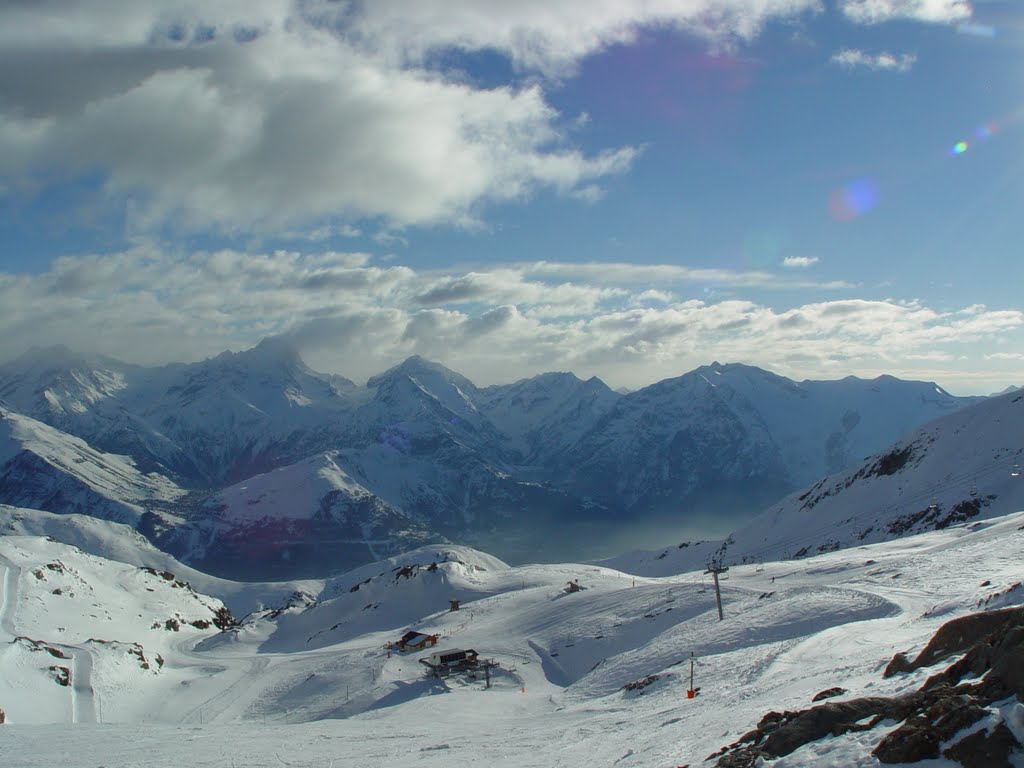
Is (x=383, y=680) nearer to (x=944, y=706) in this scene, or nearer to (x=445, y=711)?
(x=445, y=711)

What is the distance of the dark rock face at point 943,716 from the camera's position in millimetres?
10875

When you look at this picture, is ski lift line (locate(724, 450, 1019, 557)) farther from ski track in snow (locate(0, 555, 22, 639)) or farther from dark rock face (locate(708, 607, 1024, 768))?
ski track in snow (locate(0, 555, 22, 639))

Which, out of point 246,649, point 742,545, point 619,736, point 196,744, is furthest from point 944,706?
point 742,545

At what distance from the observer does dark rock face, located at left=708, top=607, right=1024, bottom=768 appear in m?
10.9

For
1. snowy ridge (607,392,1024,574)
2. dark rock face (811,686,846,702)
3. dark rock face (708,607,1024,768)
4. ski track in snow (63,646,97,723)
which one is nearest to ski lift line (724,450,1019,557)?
snowy ridge (607,392,1024,574)

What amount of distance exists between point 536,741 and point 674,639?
844 inches

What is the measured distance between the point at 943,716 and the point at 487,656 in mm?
50930

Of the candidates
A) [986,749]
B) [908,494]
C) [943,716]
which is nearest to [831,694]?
[943,716]

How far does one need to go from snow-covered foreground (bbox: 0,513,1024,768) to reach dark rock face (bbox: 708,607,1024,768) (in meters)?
0.71

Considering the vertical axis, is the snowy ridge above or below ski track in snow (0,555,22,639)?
above

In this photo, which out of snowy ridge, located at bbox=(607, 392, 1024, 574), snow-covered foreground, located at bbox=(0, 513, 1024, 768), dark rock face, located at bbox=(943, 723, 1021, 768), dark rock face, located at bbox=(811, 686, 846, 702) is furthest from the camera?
snowy ridge, located at bbox=(607, 392, 1024, 574)

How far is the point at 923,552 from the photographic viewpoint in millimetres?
55625

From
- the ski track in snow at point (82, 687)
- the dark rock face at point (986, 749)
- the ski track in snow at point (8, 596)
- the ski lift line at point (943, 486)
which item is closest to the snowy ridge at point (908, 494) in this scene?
the ski lift line at point (943, 486)

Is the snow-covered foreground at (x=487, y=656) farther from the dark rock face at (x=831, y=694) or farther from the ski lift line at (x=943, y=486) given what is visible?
the ski lift line at (x=943, y=486)
